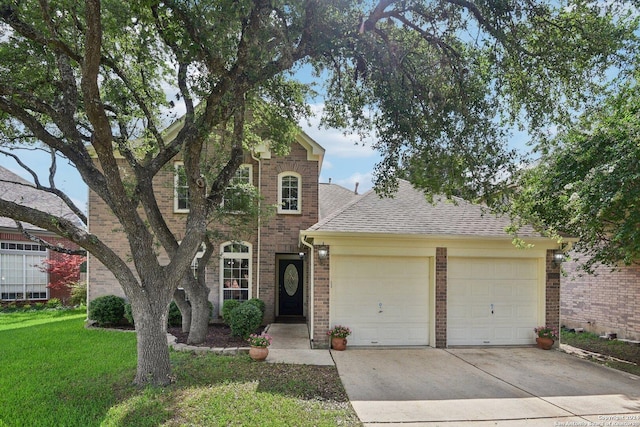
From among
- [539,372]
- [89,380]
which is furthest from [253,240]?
[539,372]

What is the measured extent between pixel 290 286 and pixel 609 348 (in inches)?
369

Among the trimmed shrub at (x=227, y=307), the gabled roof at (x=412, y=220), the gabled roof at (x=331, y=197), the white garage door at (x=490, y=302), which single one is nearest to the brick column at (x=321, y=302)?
the gabled roof at (x=412, y=220)

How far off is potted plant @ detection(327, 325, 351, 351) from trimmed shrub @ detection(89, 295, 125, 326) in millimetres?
7076

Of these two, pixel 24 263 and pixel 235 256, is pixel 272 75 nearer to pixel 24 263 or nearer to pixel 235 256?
pixel 235 256

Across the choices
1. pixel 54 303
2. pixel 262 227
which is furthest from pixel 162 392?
pixel 54 303

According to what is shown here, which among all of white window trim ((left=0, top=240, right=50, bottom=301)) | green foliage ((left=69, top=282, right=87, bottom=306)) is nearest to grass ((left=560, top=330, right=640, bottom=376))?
green foliage ((left=69, top=282, right=87, bottom=306))

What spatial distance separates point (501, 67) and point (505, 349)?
6.65 meters

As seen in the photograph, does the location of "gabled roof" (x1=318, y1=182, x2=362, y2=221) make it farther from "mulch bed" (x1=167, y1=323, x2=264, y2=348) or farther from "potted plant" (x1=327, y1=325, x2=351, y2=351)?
"potted plant" (x1=327, y1=325, x2=351, y2=351)

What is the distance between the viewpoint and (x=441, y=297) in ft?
Answer: 32.1

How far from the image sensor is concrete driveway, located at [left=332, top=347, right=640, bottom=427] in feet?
18.2

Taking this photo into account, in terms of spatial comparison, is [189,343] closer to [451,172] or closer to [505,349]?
[451,172]

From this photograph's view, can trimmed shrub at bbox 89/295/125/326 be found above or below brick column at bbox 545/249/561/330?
below

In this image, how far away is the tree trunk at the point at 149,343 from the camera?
21.5ft

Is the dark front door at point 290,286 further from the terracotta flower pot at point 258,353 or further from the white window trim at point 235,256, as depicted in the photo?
the terracotta flower pot at point 258,353
